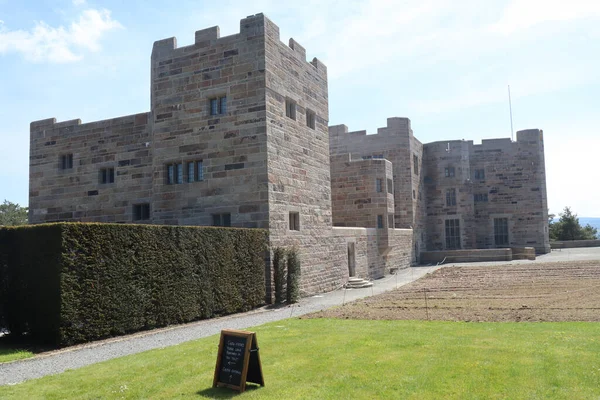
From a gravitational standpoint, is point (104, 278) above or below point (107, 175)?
below

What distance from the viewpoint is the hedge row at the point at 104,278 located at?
1072cm

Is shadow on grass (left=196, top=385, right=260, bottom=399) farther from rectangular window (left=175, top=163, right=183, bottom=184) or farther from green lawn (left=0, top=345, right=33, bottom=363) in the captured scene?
rectangular window (left=175, top=163, right=183, bottom=184)

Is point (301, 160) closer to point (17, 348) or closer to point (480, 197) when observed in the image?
point (17, 348)

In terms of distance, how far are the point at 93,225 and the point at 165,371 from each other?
4.67 m

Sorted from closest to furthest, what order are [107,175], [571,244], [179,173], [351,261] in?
[179,173]
[107,175]
[351,261]
[571,244]

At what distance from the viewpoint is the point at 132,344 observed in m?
11.0

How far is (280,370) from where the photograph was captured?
7.88 m

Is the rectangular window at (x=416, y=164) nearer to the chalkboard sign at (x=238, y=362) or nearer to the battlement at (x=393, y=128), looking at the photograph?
the battlement at (x=393, y=128)

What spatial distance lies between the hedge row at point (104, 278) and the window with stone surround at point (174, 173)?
5035mm

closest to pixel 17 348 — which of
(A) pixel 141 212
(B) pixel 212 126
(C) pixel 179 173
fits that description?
(C) pixel 179 173

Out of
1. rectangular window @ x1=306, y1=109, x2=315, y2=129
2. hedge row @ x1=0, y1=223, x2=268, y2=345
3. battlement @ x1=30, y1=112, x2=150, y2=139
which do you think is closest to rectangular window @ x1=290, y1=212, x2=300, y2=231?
rectangular window @ x1=306, y1=109, x2=315, y2=129

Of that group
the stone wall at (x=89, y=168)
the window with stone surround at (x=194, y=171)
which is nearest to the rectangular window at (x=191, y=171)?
the window with stone surround at (x=194, y=171)

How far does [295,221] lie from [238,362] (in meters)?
12.3

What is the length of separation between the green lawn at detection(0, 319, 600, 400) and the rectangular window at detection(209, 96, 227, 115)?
10.1 meters
